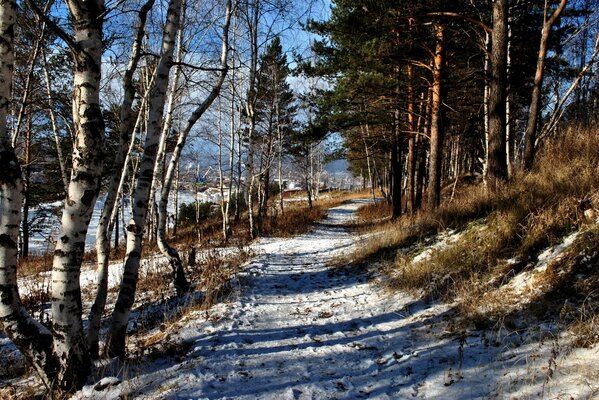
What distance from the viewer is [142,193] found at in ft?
12.3

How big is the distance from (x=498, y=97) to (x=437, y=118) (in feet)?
8.61

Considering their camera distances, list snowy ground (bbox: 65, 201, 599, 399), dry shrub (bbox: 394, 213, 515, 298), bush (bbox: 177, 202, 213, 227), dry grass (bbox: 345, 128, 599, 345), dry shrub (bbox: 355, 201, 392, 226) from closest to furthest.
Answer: snowy ground (bbox: 65, 201, 599, 399) → dry grass (bbox: 345, 128, 599, 345) → dry shrub (bbox: 394, 213, 515, 298) → dry shrub (bbox: 355, 201, 392, 226) → bush (bbox: 177, 202, 213, 227)

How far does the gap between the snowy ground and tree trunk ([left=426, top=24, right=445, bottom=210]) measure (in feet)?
18.6

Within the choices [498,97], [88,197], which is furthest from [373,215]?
[88,197]

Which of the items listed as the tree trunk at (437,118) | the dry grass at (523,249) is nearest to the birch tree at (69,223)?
the dry grass at (523,249)

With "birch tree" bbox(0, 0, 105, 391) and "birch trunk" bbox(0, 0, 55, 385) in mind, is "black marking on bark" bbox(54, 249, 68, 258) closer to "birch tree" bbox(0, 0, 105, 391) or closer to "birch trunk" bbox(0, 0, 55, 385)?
"birch tree" bbox(0, 0, 105, 391)

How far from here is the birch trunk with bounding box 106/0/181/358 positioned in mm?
3645

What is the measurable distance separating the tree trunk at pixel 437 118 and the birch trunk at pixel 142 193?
22.9 ft

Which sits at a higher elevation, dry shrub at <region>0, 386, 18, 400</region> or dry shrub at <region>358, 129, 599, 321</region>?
dry shrub at <region>358, 129, 599, 321</region>

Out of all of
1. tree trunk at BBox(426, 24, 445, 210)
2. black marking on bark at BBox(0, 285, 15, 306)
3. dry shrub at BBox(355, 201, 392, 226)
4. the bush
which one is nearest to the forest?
black marking on bark at BBox(0, 285, 15, 306)

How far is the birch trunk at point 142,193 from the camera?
3645 millimetres

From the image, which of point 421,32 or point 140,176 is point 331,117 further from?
point 140,176

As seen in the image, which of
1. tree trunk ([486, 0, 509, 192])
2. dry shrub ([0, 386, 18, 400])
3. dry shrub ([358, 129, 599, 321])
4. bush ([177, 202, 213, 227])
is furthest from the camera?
bush ([177, 202, 213, 227])

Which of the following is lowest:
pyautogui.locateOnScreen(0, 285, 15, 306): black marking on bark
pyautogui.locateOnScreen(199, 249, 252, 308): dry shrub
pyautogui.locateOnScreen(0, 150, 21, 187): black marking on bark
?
pyautogui.locateOnScreen(199, 249, 252, 308): dry shrub
